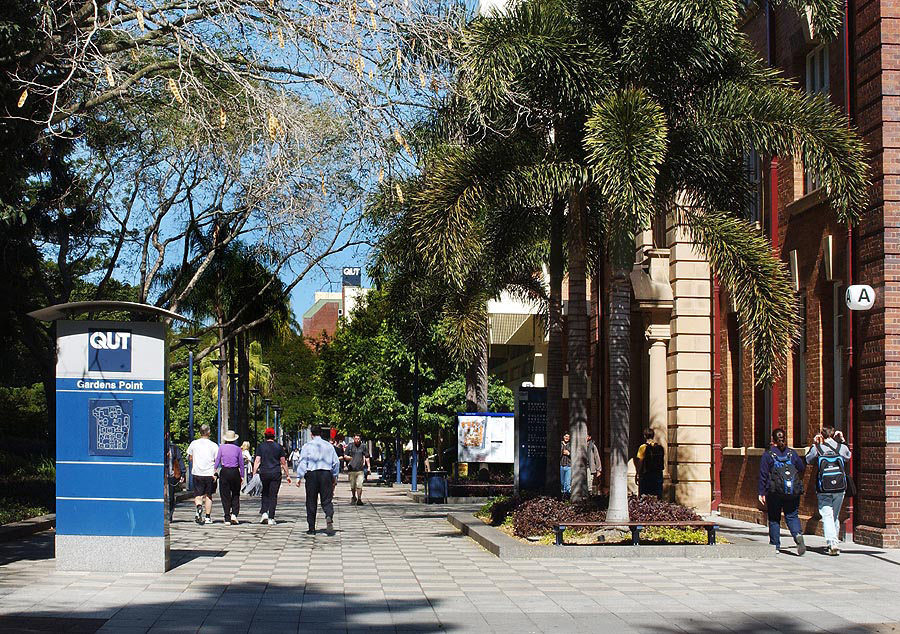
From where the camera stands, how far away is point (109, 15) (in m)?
15.6

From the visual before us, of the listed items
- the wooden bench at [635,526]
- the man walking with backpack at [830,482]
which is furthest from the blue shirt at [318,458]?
the man walking with backpack at [830,482]

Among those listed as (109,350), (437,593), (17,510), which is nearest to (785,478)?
(437,593)

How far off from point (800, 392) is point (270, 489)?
10095 mm

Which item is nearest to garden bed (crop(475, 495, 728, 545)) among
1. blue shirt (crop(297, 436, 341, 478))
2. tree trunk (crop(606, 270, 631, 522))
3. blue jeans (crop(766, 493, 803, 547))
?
tree trunk (crop(606, 270, 631, 522))

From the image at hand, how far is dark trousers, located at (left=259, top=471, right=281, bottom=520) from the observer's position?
22.6 m

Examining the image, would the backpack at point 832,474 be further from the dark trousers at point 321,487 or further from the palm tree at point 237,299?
the palm tree at point 237,299

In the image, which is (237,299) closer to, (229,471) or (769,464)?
(229,471)

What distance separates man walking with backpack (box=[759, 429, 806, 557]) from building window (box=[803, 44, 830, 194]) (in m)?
5.17

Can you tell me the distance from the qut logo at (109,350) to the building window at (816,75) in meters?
12.0

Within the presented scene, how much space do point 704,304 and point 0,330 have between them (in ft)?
51.0

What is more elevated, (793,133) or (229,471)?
(793,133)

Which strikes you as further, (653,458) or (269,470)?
(653,458)

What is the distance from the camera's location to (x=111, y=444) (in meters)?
13.9

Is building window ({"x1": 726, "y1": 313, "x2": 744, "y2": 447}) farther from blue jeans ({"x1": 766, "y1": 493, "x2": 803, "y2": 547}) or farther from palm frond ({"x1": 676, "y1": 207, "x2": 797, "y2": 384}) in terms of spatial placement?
palm frond ({"x1": 676, "y1": 207, "x2": 797, "y2": 384})
